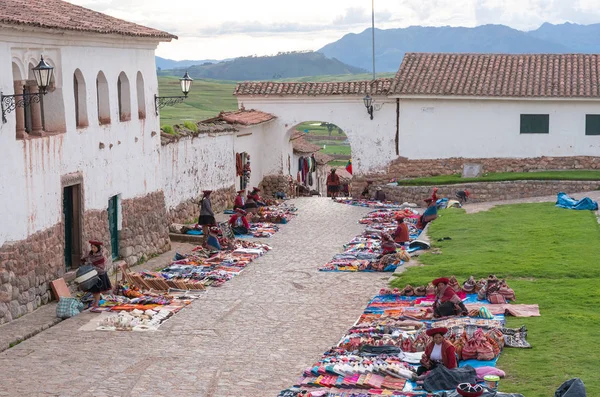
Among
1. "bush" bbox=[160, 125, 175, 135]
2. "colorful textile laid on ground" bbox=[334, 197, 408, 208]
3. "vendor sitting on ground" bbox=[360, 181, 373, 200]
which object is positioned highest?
"bush" bbox=[160, 125, 175, 135]

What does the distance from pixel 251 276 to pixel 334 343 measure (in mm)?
6345

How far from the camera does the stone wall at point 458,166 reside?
118 feet

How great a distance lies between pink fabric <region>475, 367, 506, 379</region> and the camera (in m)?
12.9

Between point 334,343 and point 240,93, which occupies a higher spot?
point 240,93

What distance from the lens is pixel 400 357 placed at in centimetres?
1419

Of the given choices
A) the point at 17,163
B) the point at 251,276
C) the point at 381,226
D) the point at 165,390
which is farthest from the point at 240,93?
the point at 165,390

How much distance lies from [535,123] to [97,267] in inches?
825

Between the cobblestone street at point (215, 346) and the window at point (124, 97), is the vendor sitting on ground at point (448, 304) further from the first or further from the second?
the window at point (124, 97)

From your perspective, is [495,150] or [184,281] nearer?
[184,281]

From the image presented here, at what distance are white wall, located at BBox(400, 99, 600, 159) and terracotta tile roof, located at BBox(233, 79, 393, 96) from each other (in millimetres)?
1103

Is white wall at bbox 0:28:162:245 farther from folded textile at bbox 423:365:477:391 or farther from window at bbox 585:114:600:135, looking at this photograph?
window at bbox 585:114:600:135

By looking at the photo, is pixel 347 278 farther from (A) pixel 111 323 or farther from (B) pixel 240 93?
(B) pixel 240 93

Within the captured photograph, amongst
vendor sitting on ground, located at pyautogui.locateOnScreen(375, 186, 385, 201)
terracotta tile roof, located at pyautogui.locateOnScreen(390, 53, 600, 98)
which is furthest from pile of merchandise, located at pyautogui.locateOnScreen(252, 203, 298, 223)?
terracotta tile roof, located at pyautogui.locateOnScreen(390, 53, 600, 98)

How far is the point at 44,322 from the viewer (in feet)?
56.0
